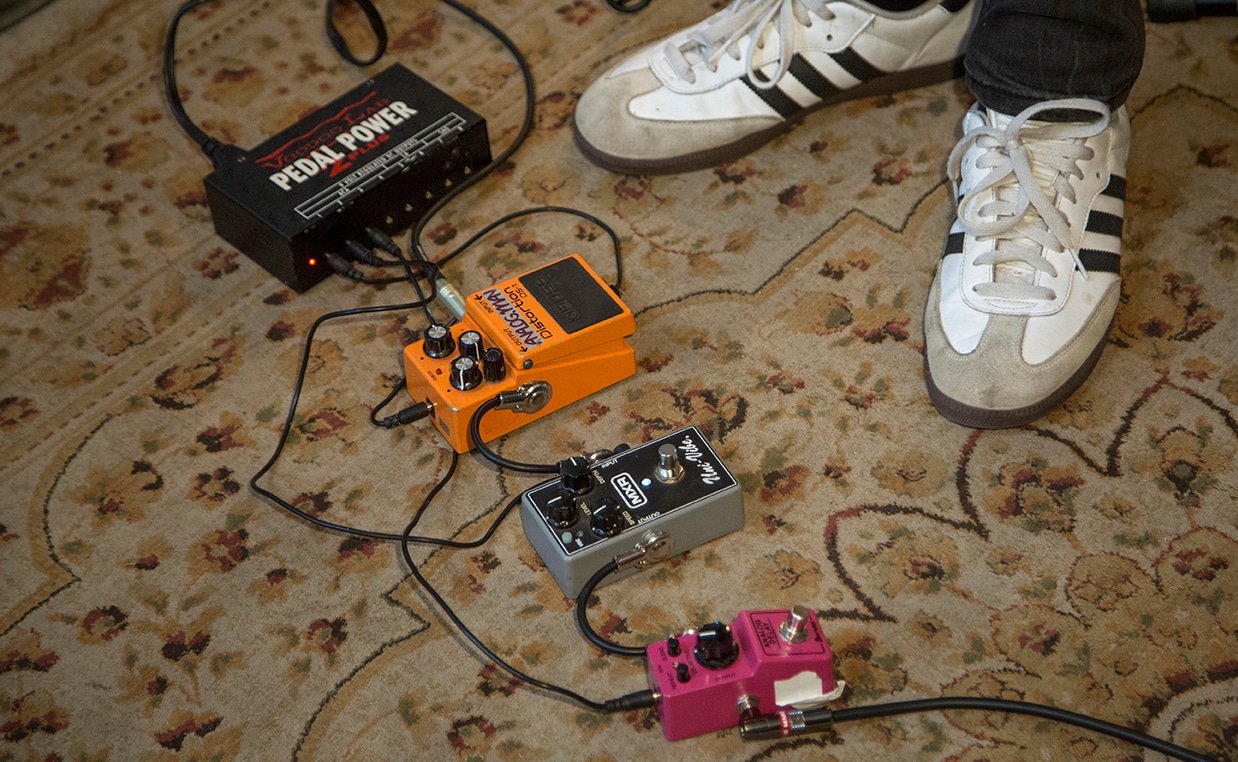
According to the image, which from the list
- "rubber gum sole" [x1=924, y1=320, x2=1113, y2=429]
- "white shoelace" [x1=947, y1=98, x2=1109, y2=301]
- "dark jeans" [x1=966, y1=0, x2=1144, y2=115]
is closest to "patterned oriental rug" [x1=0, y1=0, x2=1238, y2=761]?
"rubber gum sole" [x1=924, y1=320, x2=1113, y2=429]

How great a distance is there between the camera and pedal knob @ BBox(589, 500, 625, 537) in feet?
3.35

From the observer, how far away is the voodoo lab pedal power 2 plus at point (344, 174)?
133cm

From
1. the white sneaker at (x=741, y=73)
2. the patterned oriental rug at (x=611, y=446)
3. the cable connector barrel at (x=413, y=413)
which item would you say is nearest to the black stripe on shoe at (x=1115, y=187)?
the patterned oriental rug at (x=611, y=446)

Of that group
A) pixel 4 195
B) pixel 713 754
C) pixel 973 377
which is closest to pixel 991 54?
pixel 973 377

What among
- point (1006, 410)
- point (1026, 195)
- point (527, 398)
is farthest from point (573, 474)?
point (1026, 195)

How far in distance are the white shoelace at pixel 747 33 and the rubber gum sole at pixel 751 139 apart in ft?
0.25

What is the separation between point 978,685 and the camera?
989 millimetres

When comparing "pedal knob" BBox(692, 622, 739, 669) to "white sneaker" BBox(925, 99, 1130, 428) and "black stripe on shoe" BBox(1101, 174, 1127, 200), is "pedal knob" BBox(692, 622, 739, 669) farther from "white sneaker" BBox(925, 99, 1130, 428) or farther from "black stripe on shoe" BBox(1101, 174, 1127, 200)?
"black stripe on shoe" BBox(1101, 174, 1127, 200)

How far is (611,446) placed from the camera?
1.19 meters

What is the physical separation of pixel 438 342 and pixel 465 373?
55 millimetres

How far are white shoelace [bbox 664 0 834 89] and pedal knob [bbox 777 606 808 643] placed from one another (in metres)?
0.76

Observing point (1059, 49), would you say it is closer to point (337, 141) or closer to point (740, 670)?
point (740, 670)

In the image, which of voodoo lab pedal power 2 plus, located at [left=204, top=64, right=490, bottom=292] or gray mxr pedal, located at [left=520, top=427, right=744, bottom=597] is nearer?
gray mxr pedal, located at [left=520, top=427, right=744, bottom=597]

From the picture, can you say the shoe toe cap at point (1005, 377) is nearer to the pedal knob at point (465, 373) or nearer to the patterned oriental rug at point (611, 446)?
the patterned oriental rug at point (611, 446)
